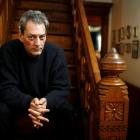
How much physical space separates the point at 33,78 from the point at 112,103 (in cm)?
68

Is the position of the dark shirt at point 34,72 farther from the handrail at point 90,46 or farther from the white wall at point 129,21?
the white wall at point 129,21

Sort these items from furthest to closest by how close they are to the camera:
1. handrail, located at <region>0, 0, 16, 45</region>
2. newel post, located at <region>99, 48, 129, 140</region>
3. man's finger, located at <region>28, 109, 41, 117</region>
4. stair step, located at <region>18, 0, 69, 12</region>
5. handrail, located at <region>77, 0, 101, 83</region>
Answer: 1. stair step, located at <region>18, 0, 69, 12</region>
2. handrail, located at <region>0, 0, 16, 45</region>
3. handrail, located at <region>77, 0, 101, 83</region>
4. man's finger, located at <region>28, 109, 41, 117</region>
5. newel post, located at <region>99, 48, 129, 140</region>

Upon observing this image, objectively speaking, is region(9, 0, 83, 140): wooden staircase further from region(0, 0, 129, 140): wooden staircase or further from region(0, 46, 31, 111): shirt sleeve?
region(0, 46, 31, 111): shirt sleeve

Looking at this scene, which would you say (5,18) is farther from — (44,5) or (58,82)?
(58,82)

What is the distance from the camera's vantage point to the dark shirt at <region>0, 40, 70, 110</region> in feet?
6.00

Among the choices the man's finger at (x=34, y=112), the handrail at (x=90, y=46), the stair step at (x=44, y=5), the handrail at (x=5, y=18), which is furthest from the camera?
the stair step at (x=44, y=5)

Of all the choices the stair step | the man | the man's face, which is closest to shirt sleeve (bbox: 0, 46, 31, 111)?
the man

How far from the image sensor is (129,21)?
437cm

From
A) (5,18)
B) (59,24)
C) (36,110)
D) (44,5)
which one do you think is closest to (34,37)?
(36,110)

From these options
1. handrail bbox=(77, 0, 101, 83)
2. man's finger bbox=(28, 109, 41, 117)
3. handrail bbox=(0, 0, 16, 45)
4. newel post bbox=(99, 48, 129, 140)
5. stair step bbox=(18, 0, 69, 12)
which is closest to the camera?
newel post bbox=(99, 48, 129, 140)

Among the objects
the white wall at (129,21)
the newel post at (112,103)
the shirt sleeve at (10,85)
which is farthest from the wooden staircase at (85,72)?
the white wall at (129,21)

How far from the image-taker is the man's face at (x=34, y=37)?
177cm

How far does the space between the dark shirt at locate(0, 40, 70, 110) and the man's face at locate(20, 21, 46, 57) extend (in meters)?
0.09

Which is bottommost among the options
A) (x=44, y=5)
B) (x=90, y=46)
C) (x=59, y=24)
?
(x=90, y=46)
